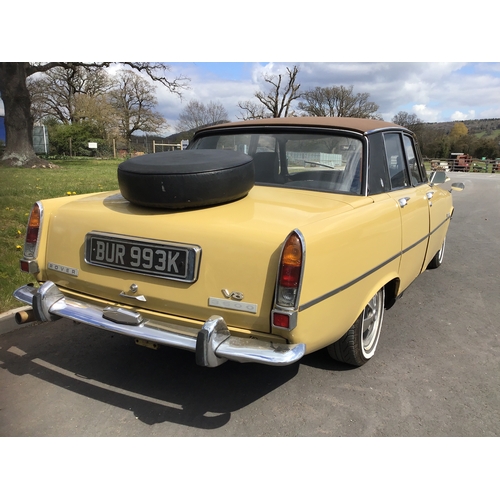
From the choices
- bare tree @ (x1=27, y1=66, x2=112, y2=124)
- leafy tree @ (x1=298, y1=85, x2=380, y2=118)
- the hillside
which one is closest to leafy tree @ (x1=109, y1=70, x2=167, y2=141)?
bare tree @ (x1=27, y1=66, x2=112, y2=124)

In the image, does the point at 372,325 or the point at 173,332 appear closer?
the point at 173,332

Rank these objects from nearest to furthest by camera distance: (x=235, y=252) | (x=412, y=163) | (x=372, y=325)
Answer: (x=235, y=252) → (x=372, y=325) → (x=412, y=163)

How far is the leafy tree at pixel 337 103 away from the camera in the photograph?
4384 cm

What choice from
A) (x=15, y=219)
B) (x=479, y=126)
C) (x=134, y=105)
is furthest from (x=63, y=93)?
(x=479, y=126)

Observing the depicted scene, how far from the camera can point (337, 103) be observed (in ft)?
149

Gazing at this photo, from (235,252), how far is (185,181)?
22.4 inches

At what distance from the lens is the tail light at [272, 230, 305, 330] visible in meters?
2.15

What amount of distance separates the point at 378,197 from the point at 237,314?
154cm

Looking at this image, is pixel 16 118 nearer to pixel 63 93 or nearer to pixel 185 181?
pixel 185 181

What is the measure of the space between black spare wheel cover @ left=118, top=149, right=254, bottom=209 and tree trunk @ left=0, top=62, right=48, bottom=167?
15045 mm

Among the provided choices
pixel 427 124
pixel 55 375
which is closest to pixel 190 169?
pixel 55 375

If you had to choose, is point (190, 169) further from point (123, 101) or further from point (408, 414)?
point (123, 101)

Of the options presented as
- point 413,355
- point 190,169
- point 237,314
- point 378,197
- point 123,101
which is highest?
point 123,101

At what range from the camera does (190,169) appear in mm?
2531
